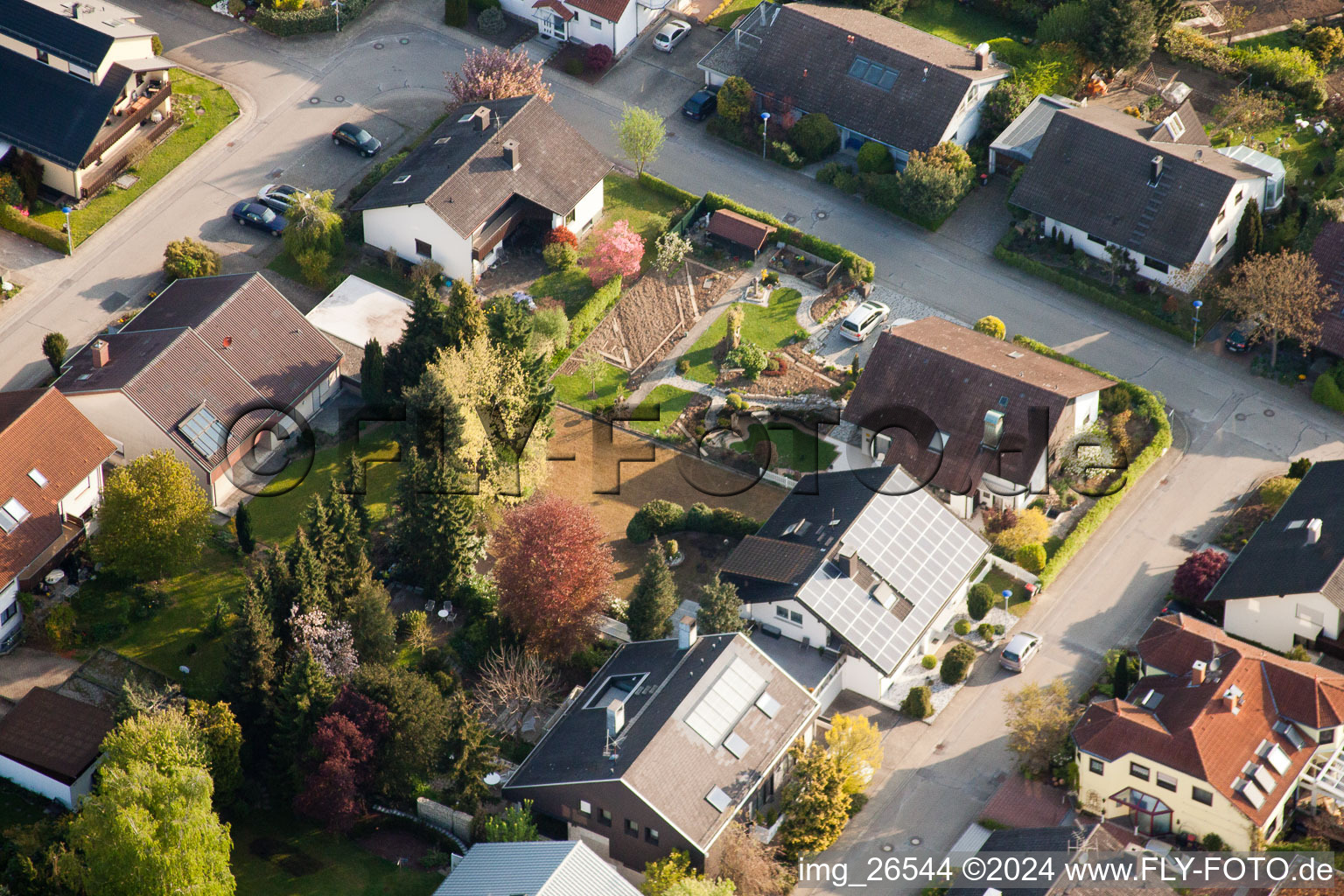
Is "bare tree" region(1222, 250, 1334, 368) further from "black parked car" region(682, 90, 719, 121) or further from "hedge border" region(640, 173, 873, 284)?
"black parked car" region(682, 90, 719, 121)

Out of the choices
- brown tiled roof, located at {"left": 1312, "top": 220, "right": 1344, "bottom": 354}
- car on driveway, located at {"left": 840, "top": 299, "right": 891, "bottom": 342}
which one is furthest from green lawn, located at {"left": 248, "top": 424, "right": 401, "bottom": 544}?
brown tiled roof, located at {"left": 1312, "top": 220, "right": 1344, "bottom": 354}

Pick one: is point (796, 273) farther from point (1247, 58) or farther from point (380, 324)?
point (1247, 58)

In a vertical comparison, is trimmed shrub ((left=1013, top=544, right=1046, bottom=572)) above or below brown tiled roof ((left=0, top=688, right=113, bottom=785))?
above

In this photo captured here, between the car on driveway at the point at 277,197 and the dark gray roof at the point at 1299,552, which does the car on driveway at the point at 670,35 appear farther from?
the dark gray roof at the point at 1299,552

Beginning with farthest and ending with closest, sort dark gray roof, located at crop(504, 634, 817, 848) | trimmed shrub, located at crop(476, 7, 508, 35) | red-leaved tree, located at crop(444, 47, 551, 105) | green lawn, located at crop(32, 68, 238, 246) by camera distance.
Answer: trimmed shrub, located at crop(476, 7, 508, 35)
red-leaved tree, located at crop(444, 47, 551, 105)
green lawn, located at crop(32, 68, 238, 246)
dark gray roof, located at crop(504, 634, 817, 848)

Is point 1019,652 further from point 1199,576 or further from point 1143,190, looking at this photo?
point 1143,190

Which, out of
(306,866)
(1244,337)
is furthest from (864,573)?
(1244,337)

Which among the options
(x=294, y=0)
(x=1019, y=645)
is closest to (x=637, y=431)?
(x=1019, y=645)
